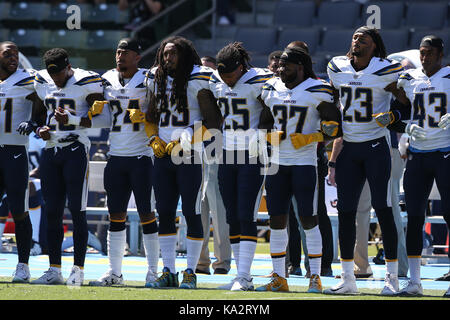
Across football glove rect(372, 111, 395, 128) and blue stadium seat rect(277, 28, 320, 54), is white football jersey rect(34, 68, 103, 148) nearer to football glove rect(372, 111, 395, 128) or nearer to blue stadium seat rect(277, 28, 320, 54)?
football glove rect(372, 111, 395, 128)

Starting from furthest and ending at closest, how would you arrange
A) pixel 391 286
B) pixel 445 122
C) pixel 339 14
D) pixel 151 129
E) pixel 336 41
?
1. pixel 339 14
2. pixel 336 41
3. pixel 151 129
4. pixel 391 286
5. pixel 445 122

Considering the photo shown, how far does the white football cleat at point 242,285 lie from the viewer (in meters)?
6.48

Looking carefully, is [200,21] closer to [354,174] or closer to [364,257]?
[364,257]

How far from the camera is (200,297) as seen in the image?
5.82 metres

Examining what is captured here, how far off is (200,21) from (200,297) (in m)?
9.75

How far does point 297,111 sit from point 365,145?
1.80 ft

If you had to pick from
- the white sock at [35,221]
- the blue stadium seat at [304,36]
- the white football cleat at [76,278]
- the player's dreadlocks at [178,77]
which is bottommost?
the white sock at [35,221]

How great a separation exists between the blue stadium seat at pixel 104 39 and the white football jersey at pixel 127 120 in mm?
8174

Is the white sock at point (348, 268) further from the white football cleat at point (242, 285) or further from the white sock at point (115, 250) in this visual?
the white sock at point (115, 250)

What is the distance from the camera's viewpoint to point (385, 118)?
6359mm

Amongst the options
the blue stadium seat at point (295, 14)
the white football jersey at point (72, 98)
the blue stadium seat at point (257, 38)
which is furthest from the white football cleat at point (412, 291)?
the blue stadium seat at point (295, 14)

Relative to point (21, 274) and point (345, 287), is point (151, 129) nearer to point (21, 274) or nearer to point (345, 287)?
point (21, 274)

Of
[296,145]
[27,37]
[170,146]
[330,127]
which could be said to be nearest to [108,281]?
[170,146]
